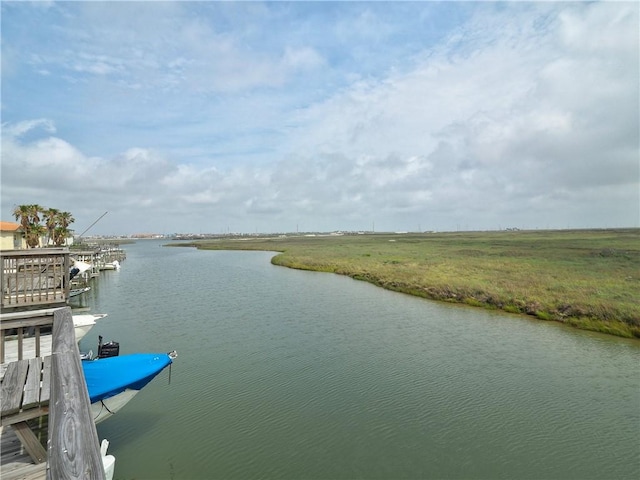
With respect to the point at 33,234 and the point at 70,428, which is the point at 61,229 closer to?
the point at 33,234

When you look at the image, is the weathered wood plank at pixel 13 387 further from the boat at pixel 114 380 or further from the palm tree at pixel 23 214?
the palm tree at pixel 23 214

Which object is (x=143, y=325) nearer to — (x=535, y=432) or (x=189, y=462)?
(x=189, y=462)

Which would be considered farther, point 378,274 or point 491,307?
point 378,274

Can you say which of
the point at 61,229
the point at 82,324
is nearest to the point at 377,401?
the point at 82,324

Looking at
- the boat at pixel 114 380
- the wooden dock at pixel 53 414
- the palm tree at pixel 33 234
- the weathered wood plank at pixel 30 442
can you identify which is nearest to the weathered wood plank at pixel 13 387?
the wooden dock at pixel 53 414

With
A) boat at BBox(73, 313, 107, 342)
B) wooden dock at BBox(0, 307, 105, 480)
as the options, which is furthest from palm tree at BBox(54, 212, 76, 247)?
wooden dock at BBox(0, 307, 105, 480)

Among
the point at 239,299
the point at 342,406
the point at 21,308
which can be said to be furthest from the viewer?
the point at 239,299

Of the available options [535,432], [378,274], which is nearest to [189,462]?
[535,432]
